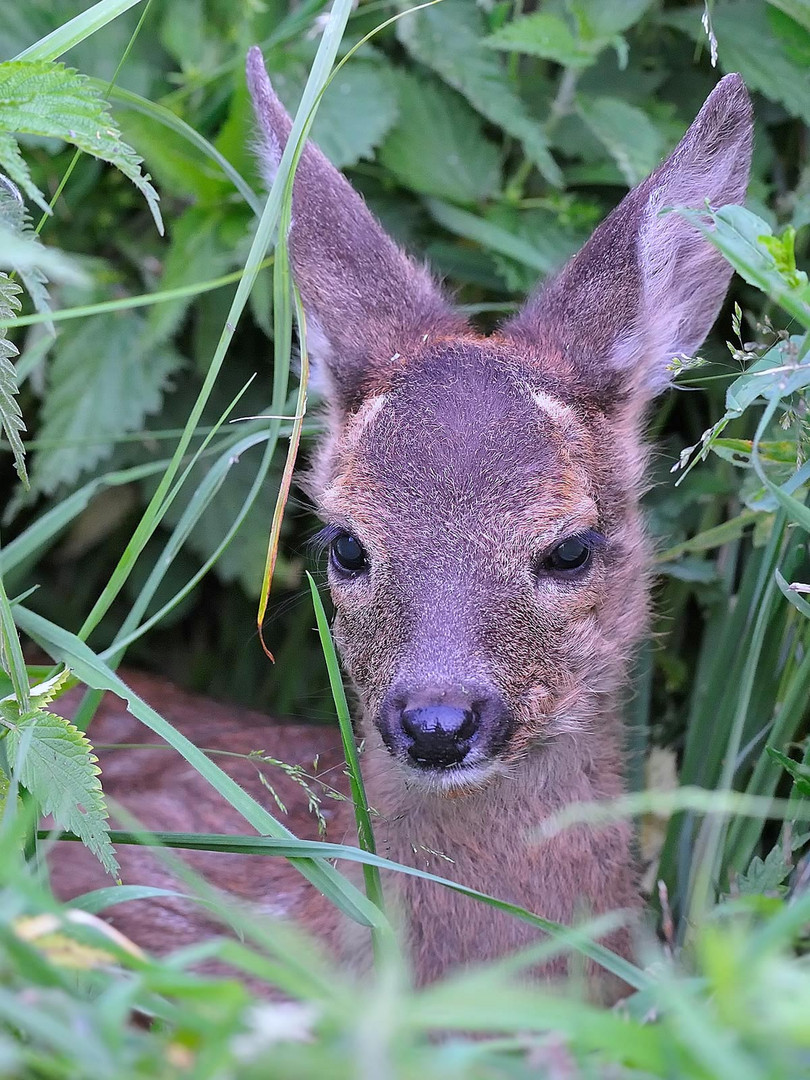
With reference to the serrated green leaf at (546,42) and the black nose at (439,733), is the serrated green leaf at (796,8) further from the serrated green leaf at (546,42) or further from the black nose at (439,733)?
the black nose at (439,733)

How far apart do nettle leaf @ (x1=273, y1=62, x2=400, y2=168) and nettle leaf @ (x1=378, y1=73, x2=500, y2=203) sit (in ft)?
0.26

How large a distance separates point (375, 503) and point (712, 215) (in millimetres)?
1039

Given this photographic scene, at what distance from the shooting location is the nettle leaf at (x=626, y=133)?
12.6 ft

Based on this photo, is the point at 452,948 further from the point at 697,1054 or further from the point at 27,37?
the point at 27,37

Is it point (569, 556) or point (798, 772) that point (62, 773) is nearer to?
point (569, 556)

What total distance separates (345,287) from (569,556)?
3.44ft

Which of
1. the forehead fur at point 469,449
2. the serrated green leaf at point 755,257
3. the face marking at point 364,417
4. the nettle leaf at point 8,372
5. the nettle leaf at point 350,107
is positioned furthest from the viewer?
the nettle leaf at point 350,107

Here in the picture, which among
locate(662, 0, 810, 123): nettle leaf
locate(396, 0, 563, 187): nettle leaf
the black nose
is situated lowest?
the black nose

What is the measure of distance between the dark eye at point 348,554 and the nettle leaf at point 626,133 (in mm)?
1438

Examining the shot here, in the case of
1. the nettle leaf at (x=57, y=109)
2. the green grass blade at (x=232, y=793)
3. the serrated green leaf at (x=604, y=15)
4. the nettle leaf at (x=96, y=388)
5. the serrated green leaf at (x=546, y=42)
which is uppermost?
the serrated green leaf at (x=604, y=15)

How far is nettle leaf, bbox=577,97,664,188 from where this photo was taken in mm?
3832

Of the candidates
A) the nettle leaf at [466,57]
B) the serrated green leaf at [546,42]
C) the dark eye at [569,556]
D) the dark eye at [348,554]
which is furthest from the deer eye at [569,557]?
the serrated green leaf at [546,42]

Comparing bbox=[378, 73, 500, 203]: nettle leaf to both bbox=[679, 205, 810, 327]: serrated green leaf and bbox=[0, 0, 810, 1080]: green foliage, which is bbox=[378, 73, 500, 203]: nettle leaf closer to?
bbox=[0, 0, 810, 1080]: green foliage

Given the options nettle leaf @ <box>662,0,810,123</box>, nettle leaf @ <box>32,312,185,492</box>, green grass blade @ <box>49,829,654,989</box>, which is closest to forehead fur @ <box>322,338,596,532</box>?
green grass blade @ <box>49,829,654,989</box>
